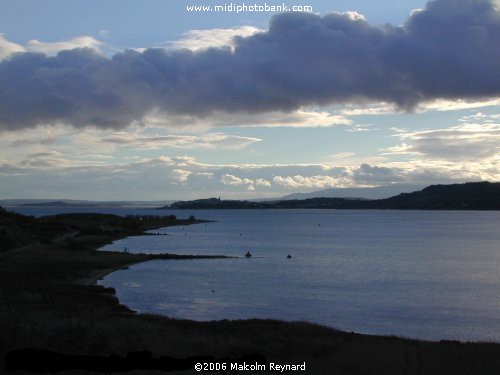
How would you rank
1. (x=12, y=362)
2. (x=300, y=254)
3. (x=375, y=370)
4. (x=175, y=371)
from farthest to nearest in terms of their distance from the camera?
(x=300, y=254) < (x=375, y=370) < (x=175, y=371) < (x=12, y=362)

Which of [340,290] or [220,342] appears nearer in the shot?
[220,342]

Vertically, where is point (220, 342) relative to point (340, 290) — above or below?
above

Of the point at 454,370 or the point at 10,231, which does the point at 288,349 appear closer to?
the point at 454,370

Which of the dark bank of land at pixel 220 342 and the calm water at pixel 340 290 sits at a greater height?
the dark bank of land at pixel 220 342


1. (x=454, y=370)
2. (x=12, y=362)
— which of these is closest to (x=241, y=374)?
(x=12, y=362)

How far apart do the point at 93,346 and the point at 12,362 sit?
579cm

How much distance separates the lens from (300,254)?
110250mm

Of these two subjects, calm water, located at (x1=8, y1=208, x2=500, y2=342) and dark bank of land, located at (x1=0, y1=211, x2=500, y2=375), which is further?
calm water, located at (x1=8, y1=208, x2=500, y2=342)

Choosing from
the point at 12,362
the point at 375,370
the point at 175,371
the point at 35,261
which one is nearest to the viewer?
the point at 12,362

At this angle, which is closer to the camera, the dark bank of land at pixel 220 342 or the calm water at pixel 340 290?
the dark bank of land at pixel 220 342

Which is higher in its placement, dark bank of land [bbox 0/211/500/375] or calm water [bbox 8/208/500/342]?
dark bank of land [bbox 0/211/500/375]

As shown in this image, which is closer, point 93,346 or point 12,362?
point 12,362

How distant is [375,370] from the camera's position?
814 inches

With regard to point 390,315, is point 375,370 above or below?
above
